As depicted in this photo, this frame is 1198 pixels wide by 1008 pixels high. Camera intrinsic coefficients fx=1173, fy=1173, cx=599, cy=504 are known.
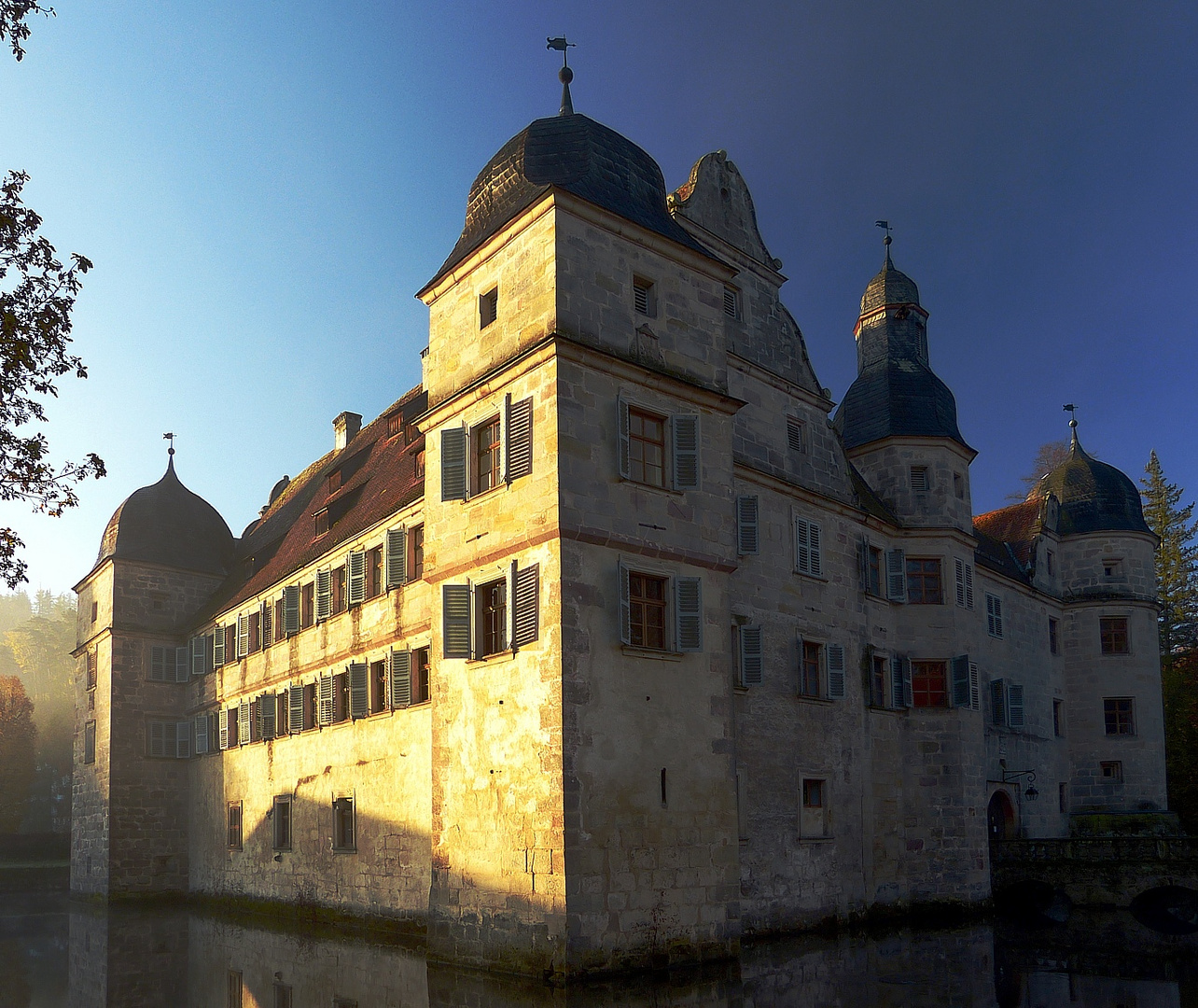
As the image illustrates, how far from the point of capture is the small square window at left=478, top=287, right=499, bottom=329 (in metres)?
19.1

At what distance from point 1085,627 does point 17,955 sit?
91.9ft

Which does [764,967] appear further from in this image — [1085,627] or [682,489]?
[1085,627]

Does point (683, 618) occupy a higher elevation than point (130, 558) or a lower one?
lower

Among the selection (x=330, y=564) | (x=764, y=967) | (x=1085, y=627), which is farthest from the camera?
(x=1085, y=627)

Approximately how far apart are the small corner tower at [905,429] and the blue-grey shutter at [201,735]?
19420 mm

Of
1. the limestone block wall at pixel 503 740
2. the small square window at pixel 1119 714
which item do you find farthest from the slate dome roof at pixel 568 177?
the small square window at pixel 1119 714

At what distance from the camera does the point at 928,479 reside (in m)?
26.7

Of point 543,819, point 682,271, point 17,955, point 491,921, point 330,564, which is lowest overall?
point 17,955

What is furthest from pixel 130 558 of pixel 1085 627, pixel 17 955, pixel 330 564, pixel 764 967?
pixel 1085 627

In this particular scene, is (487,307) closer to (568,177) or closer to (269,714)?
(568,177)

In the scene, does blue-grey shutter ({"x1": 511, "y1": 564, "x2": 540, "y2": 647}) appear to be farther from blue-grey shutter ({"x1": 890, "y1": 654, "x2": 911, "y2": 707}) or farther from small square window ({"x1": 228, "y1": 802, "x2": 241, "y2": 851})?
small square window ({"x1": 228, "y1": 802, "x2": 241, "y2": 851})

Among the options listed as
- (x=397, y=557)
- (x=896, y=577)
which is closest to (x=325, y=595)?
(x=397, y=557)

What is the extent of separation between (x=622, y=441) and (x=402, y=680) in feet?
24.0

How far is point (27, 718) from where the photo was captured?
192ft
